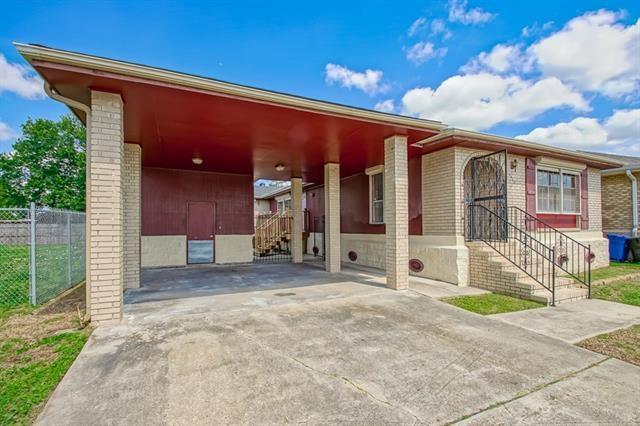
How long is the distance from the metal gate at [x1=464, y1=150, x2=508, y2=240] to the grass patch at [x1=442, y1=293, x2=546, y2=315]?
72.7 inches

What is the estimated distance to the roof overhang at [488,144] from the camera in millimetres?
6967

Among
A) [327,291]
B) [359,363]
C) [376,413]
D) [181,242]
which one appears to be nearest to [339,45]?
[327,291]

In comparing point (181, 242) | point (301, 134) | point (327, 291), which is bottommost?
point (327, 291)

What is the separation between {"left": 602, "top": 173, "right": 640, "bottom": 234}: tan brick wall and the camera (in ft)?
37.1

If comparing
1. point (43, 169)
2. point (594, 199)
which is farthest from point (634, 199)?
point (43, 169)

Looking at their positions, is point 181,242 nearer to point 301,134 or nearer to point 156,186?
point 156,186

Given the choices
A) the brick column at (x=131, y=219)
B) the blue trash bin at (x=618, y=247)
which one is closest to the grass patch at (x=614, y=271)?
the blue trash bin at (x=618, y=247)

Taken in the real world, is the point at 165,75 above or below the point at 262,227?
above

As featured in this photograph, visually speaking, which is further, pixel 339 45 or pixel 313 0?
pixel 339 45

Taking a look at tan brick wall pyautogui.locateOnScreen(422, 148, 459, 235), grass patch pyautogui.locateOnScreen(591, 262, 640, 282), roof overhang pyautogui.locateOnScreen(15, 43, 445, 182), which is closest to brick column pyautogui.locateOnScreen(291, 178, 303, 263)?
roof overhang pyautogui.locateOnScreen(15, 43, 445, 182)

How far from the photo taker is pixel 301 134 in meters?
6.46

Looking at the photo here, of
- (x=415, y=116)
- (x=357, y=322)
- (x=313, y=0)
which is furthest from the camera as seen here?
(x=313, y=0)

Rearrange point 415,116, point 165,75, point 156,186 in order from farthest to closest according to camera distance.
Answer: point 156,186, point 415,116, point 165,75

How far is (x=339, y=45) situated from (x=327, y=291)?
7.49 meters
